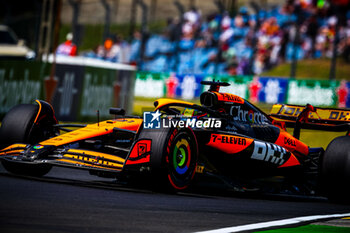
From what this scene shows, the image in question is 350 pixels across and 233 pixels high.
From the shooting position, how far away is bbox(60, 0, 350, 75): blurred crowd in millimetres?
22406

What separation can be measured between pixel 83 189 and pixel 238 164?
196 cm

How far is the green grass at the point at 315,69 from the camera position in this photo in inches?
851

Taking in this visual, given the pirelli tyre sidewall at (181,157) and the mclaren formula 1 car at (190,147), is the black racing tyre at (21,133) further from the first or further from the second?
the pirelli tyre sidewall at (181,157)

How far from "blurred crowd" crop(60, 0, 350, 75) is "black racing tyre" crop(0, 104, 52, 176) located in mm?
15311

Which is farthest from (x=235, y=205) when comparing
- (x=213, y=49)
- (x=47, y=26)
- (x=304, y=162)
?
(x=213, y=49)

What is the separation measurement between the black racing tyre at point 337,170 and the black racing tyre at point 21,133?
132 inches

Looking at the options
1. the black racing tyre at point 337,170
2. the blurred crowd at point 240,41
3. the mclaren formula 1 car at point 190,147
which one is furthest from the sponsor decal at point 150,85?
the black racing tyre at point 337,170

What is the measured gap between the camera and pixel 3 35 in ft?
85.4

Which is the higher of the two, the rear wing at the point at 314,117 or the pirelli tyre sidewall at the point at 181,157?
the rear wing at the point at 314,117

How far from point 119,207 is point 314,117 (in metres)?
4.05

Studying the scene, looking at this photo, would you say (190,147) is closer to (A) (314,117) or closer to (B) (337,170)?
(B) (337,170)

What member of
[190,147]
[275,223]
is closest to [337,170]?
[190,147]

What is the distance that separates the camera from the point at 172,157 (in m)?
7.00

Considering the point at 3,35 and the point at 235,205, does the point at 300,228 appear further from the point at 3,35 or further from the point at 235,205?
the point at 3,35
